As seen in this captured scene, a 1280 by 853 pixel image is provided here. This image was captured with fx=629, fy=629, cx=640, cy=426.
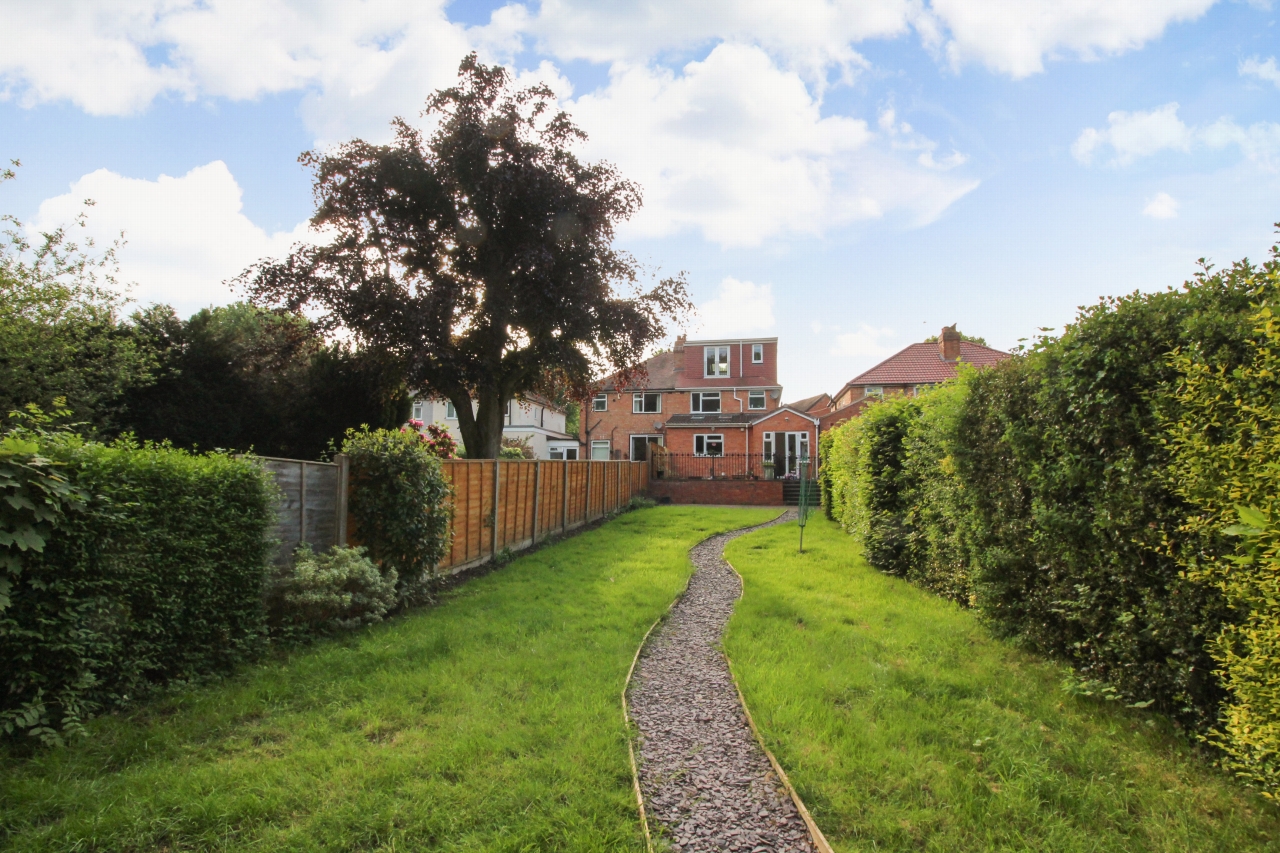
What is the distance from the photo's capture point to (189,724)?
412cm

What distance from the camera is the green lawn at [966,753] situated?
2982 millimetres

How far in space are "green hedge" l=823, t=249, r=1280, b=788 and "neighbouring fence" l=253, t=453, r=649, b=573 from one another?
6.75 metres

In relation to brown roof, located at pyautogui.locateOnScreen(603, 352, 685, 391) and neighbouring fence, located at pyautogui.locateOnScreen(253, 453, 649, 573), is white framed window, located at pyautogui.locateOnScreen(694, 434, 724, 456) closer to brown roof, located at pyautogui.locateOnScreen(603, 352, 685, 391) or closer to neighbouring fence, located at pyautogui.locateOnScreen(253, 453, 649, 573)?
brown roof, located at pyautogui.locateOnScreen(603, 352, 685, 391)

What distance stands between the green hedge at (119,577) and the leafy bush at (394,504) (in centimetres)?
196

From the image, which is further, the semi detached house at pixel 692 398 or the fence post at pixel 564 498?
the semi detached house at pixel 692 398

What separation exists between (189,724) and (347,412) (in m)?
13.1

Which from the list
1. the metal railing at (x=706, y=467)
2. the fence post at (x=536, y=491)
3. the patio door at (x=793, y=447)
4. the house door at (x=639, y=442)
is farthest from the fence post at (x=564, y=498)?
the house door at (x=639, y=442)

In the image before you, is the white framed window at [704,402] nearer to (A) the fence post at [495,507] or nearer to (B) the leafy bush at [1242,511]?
(A) the fence post at [495,507]

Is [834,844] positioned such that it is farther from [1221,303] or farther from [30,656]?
[30,656]

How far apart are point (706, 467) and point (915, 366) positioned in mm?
15836

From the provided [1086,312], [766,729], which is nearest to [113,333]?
[766,729]

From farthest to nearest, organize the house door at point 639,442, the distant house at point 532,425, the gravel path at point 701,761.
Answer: the house door at point 639,442 < the distant house at point 532,425 < the gravel path at point 701,761

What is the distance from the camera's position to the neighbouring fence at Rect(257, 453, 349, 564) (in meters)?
6.40

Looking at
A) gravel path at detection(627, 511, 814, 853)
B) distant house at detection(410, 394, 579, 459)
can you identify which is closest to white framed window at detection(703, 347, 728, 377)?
distant house at detection(410, 394, 579, 459)
